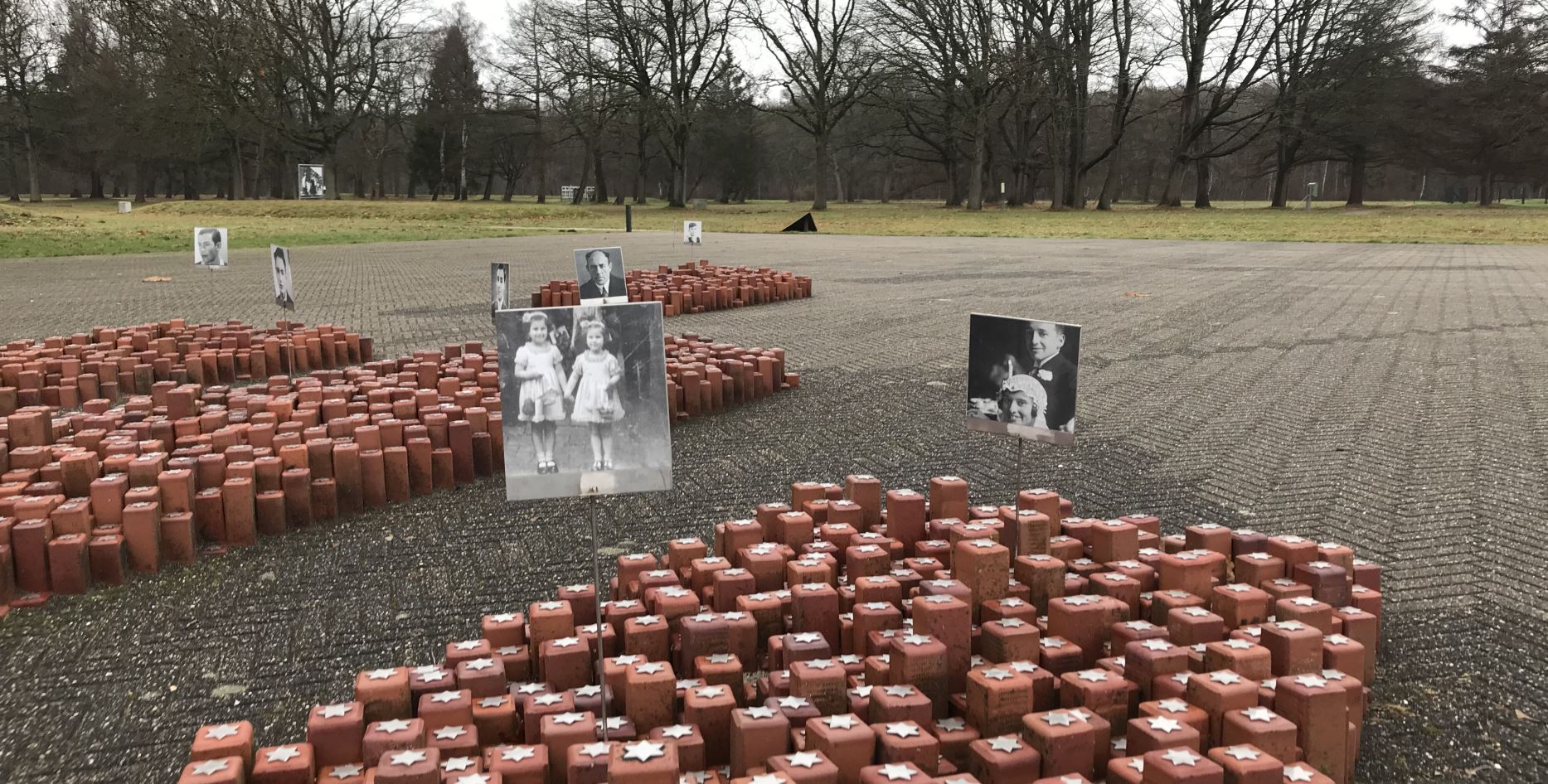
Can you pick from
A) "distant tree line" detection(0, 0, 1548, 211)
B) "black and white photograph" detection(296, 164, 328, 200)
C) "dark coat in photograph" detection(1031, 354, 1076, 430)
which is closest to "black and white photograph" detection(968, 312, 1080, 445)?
"dark coat in photograph" detection(1031, 354, 1076, 430)

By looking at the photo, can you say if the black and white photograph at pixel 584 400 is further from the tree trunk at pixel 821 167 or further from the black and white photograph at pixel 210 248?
the tree trunk at pixel 821 167

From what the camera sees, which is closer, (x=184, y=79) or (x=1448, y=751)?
(x=1448, y=751)

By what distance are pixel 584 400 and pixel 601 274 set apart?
20.3 ft

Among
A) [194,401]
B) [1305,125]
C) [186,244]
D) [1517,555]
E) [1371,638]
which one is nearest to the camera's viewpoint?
[1371,638]

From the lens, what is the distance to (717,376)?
25.8 feet

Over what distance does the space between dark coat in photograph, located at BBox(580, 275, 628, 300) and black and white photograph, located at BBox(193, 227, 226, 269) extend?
13.2 ft

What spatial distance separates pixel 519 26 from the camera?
6400 centimetres

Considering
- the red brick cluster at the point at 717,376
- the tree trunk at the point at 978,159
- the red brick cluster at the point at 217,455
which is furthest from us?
the tree trunk at the point at 978,159

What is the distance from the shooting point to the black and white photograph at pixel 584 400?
3035 millimetres

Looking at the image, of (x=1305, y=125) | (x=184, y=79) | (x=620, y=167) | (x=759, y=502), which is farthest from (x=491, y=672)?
(x=620, y=167)

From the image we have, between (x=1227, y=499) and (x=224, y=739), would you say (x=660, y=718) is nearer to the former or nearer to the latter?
(x=224, y=739)

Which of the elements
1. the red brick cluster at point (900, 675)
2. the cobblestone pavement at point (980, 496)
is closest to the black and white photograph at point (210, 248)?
the cobblestone pavement at point (980, 496)

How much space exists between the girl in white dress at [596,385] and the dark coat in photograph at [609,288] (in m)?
6.18

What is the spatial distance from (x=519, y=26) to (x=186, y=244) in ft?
131
